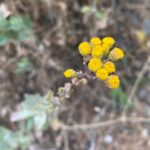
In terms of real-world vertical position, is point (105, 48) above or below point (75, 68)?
below

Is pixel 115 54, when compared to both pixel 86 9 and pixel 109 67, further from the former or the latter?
pixel 86 9

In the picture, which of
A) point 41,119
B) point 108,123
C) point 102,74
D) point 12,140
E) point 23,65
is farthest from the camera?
point 108,123

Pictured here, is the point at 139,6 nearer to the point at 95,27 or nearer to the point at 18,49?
the point at 95,27

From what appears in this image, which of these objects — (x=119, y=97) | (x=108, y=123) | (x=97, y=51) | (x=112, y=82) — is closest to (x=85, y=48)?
(x=97, y=51)

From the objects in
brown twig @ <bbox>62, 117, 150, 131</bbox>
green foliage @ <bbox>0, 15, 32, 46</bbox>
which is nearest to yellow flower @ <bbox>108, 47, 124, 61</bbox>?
green foliage @ <bbox>0, 15, 32, 46</bbox>

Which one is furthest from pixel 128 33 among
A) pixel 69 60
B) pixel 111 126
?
pixel 111 126

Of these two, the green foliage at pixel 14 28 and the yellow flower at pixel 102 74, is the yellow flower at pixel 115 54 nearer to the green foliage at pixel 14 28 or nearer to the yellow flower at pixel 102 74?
the yellow flower at pixel 102 74

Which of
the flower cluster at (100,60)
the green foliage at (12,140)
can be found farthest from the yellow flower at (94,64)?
the green foliage at (12,140)
